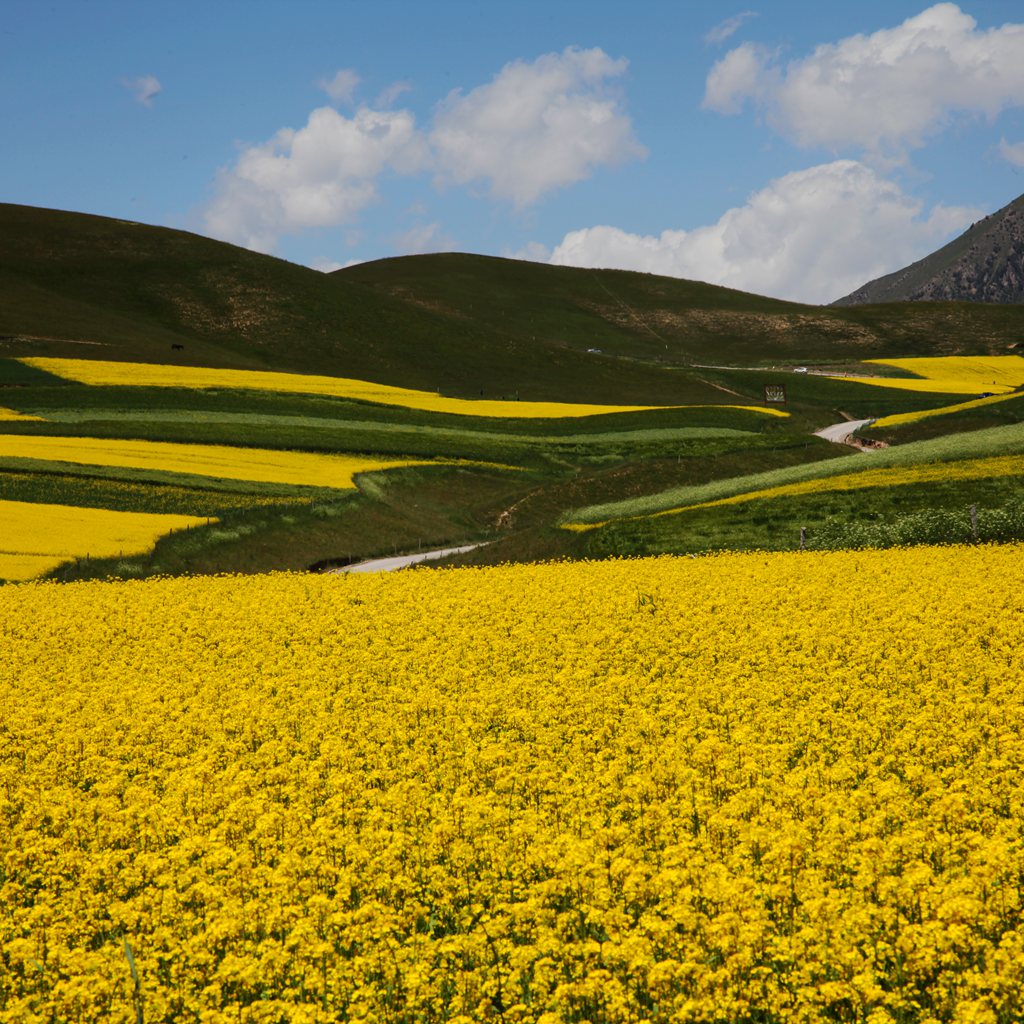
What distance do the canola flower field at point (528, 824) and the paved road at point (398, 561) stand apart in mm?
19372

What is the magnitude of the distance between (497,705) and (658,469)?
4639 cm

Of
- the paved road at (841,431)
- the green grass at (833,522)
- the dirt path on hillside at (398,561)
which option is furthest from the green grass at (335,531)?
the paved road at (841,431)

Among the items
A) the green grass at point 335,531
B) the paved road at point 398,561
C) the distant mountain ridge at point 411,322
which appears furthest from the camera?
the distant mountain ridge at point 411,322

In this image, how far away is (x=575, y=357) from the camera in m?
119

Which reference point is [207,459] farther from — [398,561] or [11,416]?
[11,416]

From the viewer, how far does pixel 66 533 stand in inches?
1435

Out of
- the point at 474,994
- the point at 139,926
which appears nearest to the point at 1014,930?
the point at 474,994

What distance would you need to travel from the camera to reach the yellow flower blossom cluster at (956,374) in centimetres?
11712

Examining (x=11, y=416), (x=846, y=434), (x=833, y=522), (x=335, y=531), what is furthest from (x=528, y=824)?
(x=846, y=434)

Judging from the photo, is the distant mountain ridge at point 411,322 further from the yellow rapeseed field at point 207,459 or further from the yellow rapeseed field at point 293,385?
the yellow rapeseed field at point 207,459

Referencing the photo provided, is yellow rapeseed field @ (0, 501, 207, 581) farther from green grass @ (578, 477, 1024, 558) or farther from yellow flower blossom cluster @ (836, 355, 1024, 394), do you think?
yellow flower blossom cluster @ (836, 355, 1024, 394)

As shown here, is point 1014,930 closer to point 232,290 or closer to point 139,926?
point 139,926

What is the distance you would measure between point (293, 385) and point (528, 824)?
8056cm

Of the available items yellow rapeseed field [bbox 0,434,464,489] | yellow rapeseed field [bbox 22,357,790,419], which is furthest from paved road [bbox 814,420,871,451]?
yellow rapeseed field [bbox 0,434,464,489]
